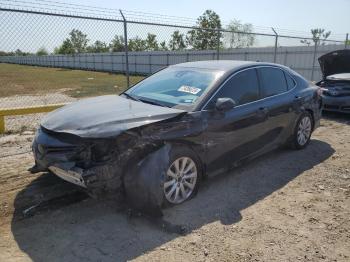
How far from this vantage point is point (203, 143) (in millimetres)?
4102

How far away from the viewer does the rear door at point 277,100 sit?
5094 mm

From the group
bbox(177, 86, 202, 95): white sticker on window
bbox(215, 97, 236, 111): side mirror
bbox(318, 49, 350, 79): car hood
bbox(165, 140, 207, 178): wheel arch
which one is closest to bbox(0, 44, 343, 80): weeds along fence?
bbox(318, 49, 350, 79): car hood

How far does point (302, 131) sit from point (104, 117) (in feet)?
12.5

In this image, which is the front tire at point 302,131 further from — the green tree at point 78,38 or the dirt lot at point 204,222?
the green tree at point 78,38

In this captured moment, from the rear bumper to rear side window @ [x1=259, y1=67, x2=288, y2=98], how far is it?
12.5ft

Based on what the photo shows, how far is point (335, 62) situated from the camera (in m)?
9.80

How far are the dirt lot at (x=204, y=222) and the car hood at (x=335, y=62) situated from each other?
18.3 ft

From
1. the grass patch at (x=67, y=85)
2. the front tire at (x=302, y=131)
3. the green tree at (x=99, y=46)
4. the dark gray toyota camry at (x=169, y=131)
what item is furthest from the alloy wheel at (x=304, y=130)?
the grass patch at (x=67, y=85)

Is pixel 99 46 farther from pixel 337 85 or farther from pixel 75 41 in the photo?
pixel 337 85

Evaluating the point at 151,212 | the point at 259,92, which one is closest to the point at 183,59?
the point at 259,92

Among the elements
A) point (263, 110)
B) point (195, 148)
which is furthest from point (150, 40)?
point (195, 148)

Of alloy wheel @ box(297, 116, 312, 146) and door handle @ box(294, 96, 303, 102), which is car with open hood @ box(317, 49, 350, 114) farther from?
door handle @ box(294, 96, 303, 102)

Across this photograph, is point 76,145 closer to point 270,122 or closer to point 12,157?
point 12,157

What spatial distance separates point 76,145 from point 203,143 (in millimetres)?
1477
